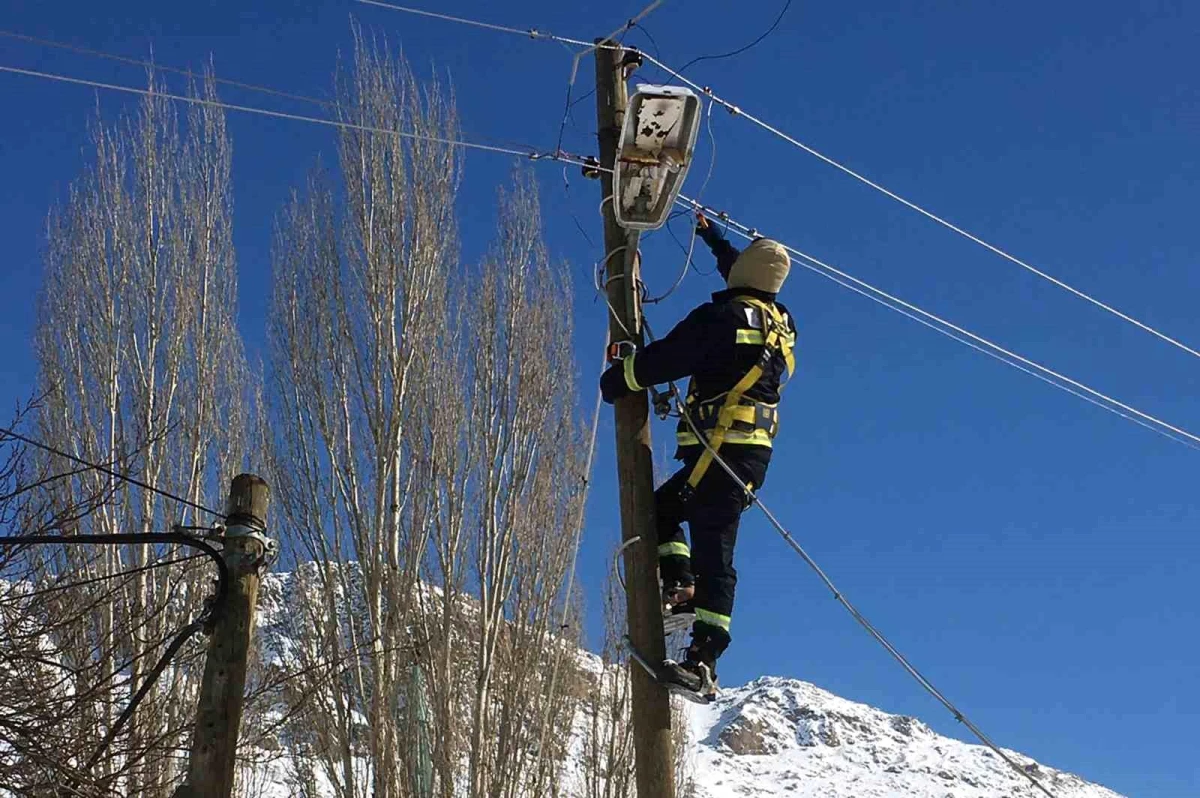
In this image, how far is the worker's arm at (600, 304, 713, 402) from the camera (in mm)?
4469

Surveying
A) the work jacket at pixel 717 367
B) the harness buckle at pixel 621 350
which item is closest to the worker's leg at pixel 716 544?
the work jacket at pixel 717 367

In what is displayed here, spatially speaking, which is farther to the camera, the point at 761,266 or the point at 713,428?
the point at 761,266

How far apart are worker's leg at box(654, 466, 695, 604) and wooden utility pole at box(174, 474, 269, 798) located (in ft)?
5.04

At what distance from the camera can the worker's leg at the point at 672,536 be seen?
15.1ft

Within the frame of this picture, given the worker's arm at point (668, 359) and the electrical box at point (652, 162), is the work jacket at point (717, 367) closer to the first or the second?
the worker's arm at point (668, 359)

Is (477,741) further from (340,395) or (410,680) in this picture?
(340,395)

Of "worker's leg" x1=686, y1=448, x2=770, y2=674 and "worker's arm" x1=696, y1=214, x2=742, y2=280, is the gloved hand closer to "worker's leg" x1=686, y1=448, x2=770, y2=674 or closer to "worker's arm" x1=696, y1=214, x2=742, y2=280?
"worker's arm" x1=696, y1=214, x2=742, y2=280

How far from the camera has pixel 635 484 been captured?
4.52 m

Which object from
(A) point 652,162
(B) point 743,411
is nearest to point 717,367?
(B) point 743,411

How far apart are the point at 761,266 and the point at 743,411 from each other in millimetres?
581

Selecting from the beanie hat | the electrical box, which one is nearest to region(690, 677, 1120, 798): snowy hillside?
the beanie hat

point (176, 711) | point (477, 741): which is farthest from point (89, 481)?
point (477, 741)

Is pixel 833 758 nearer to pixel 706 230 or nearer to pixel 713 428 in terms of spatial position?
pixel 706 230

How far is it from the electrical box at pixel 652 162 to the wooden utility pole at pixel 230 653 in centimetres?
179
